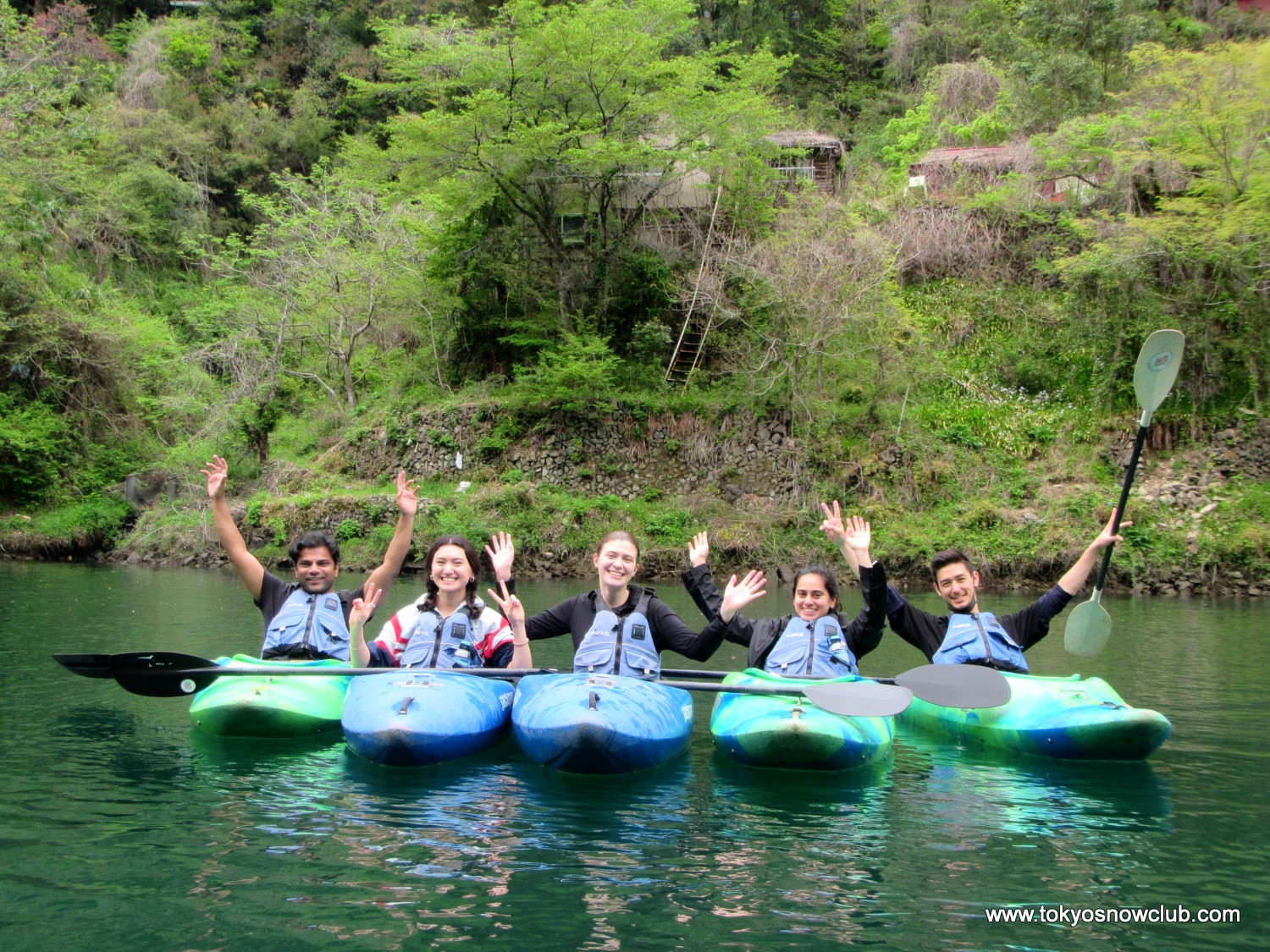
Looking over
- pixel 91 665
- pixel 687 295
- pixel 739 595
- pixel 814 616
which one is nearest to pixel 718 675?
pixel 814 616

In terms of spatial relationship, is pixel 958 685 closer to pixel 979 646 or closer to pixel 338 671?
pixel 979 646

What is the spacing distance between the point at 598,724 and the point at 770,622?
1692 mm

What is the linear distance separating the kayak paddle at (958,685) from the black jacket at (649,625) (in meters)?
0.55

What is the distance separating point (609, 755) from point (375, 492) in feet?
51.4

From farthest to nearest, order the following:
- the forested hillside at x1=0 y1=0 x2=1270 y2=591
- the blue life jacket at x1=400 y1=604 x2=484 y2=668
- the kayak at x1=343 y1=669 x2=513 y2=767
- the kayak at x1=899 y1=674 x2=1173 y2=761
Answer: the forested hillside at x1=0 y1=0 x2=1270 y2=591 → the blue life jacket at x1=400 y1=604 x2=484 y2=668 → the kayak at x1=899 y1=674 x2=1173 y2=761 → the kayak at x1=343 y1=669 x2=513 y2=767

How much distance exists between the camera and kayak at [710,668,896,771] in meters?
4.54

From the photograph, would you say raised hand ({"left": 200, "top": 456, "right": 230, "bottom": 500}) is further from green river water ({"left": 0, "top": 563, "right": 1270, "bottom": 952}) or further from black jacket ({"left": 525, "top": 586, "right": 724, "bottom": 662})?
black jacket ({"left": 525, "top": 586, "right": 724, "bottom": 662})

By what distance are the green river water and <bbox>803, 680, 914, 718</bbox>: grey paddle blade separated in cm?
36

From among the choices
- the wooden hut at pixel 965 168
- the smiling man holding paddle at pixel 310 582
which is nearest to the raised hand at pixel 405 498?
the smiling man holding paddle at pixel 310 582

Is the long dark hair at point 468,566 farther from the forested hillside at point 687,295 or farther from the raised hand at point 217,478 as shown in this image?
the forested hillside at point 687,295

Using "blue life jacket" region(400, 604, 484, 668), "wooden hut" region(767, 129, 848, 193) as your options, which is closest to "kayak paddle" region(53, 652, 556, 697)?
"blue life jacket" region(400, 604, 484, 668)

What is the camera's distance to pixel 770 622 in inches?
226

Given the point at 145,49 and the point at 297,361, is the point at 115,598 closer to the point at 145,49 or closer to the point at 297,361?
the point at 297,361

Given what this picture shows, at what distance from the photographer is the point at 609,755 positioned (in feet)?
14.6
